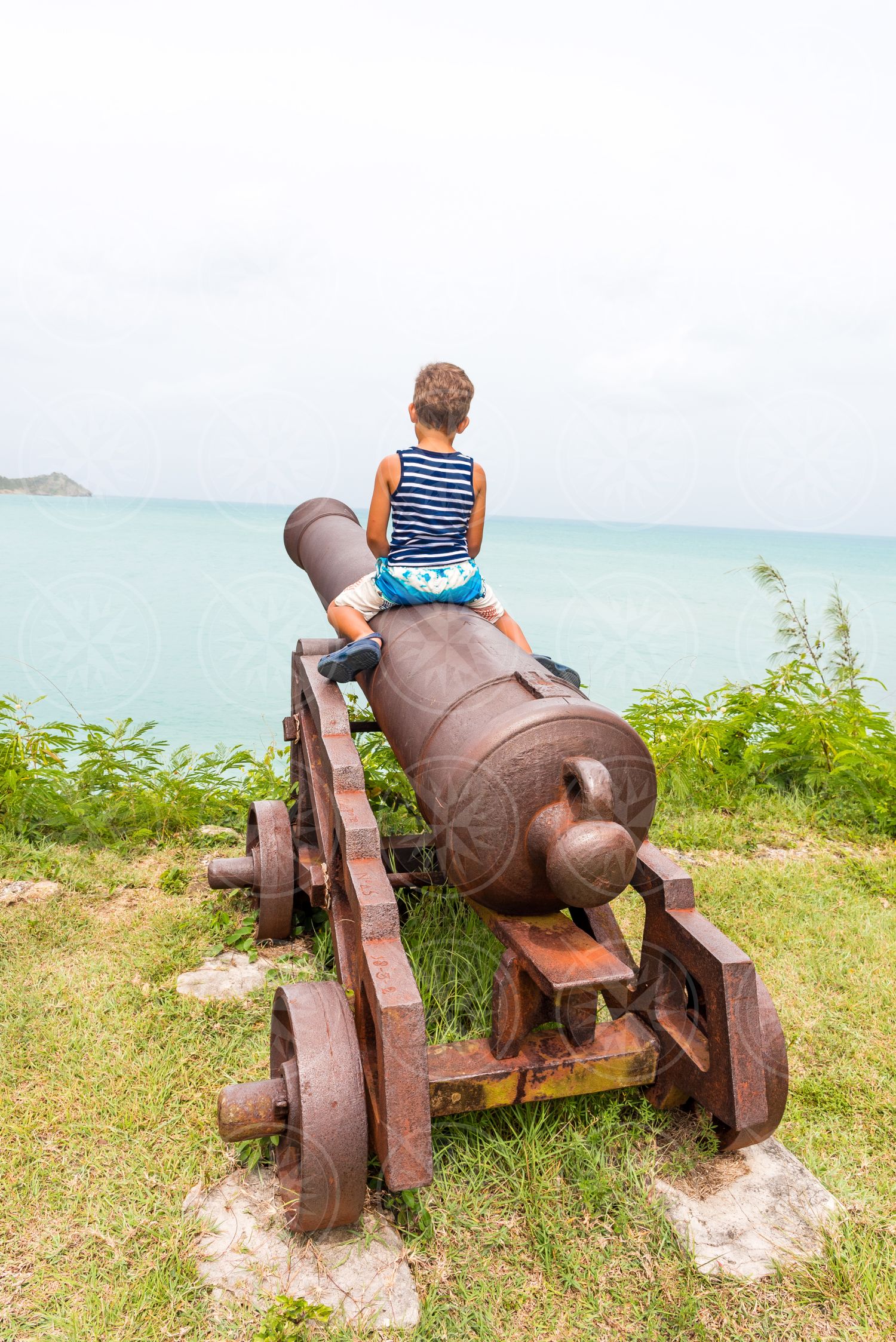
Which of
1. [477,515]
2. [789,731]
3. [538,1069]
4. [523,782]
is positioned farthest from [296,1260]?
[789,731]

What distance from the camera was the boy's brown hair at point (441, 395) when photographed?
3033mm

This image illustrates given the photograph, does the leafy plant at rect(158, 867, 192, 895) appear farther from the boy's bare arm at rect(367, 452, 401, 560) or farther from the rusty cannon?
the boy's bare arm at rect(367, 452, 401, 560)

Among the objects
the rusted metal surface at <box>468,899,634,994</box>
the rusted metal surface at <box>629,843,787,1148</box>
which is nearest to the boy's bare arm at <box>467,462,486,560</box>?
the rusted metal surface at <box>629,843,787,1148</box>

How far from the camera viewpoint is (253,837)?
402 cm

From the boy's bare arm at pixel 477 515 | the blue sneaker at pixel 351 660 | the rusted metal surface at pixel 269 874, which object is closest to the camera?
the blue sneaker at pixel 351 660

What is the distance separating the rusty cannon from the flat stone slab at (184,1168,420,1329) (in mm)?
90

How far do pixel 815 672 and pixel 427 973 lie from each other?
13.7 feet

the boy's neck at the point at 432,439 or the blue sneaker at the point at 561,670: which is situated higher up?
the boy's neck at the point at 432,439

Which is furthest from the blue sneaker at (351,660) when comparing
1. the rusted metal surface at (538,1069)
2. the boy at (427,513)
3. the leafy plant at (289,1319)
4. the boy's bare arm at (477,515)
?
the leafy plant at (289,1319)

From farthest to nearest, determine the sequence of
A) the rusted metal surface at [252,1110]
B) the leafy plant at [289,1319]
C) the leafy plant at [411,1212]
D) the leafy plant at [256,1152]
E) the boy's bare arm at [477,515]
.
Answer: the boy's bare arm at [477,515] < the leafy plant at [256,1152] < the leafy plant at [411,1212] < the rusted metal surface at [252,1110] < the leafy plant at [289,1319]

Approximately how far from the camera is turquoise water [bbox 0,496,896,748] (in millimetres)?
6848

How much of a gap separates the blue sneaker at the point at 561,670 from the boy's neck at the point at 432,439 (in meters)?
0.76

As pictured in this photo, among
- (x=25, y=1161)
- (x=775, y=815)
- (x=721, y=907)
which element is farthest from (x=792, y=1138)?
(x=775, y=815)

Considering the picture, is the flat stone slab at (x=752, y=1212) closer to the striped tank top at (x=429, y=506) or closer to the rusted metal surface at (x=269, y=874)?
the rusted metal surface at (x=269, y=874)
